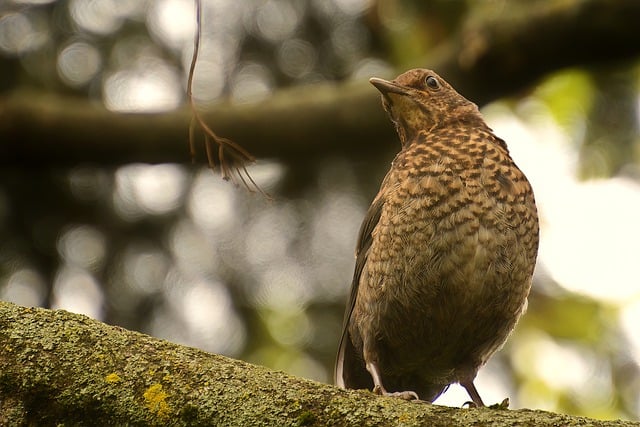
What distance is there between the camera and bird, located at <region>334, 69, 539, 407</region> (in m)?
3.58

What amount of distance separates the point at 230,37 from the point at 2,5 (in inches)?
52.0

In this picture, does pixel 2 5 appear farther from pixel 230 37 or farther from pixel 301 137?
pixel 301 137

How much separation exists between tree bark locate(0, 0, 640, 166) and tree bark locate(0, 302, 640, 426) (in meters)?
2.83

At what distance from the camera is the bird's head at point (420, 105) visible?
421 cm

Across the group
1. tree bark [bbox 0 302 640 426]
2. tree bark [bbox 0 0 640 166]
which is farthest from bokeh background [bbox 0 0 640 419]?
tree bark [bbox 0 302 640 426]

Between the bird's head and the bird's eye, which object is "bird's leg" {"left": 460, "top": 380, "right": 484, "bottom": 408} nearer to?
the bird's head

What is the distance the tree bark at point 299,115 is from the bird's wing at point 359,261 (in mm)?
1331

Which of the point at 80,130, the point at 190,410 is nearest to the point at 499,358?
the point at 80,130

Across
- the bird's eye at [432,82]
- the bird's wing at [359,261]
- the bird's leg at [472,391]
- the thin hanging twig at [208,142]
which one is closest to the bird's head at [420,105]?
the bird's eye at [432,82]

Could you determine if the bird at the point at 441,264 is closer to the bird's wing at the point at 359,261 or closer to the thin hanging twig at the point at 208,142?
the bird's wing at the point at 359,261

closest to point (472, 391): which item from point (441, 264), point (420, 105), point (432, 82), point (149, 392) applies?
point (441, 264)

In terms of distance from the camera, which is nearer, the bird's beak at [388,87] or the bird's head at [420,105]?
the bird's beak at [388,87]

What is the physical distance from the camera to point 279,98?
17.6 ft

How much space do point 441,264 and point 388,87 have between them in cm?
92
